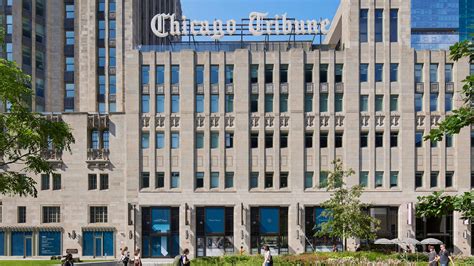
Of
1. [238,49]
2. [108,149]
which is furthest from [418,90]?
[108,149]

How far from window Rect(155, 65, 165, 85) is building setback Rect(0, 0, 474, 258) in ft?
0.37

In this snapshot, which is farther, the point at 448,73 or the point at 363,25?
the point at 363,25

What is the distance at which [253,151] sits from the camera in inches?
2675

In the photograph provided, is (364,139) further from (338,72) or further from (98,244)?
(98,244)

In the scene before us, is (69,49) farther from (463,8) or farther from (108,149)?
(463,8)

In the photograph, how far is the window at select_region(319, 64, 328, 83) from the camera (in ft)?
224

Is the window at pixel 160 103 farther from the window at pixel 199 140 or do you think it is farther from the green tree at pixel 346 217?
the green tree at pixel 346 217

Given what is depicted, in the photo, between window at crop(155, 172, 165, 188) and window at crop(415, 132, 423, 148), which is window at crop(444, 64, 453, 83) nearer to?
window at crop(415, 132, 423, 148)

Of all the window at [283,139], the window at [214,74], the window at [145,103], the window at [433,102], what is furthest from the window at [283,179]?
the window at [433,102]

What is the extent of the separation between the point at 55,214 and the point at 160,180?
12.5 metres

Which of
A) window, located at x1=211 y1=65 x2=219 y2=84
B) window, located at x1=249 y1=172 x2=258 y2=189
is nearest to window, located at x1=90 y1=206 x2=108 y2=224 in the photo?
window, located at x1=249 y1=172 x2=258 y2=189

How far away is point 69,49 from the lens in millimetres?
90875

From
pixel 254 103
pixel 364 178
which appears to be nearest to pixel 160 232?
pixel 254 103

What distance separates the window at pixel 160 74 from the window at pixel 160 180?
1016 centimetres
